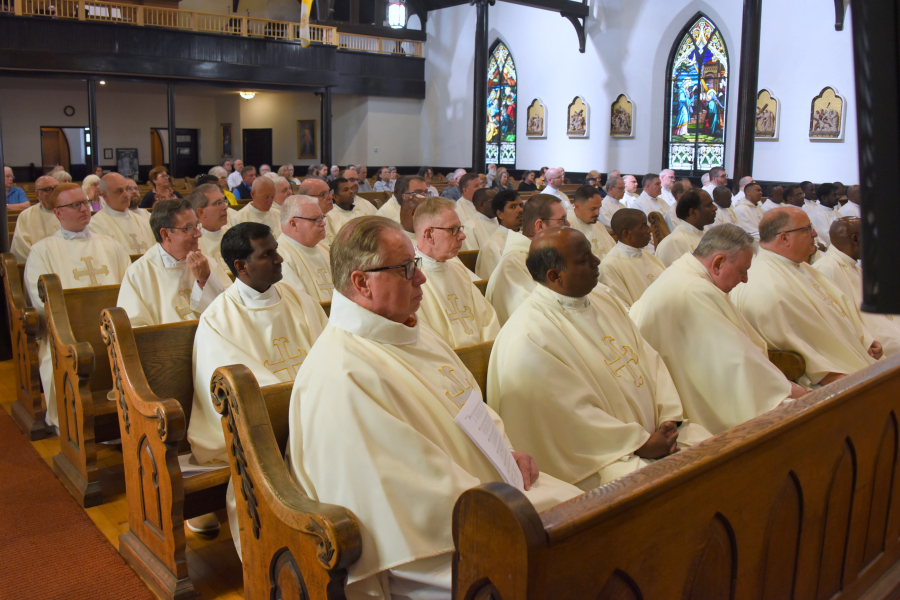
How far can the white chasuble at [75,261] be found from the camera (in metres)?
4.82

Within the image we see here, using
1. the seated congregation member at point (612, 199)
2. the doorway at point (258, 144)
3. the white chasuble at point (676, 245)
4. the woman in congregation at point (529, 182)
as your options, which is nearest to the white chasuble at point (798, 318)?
the white chasuble at point (676, 245)

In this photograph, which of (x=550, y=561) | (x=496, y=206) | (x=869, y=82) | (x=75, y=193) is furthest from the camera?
(x=496, y=206)

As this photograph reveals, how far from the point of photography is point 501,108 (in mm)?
21875

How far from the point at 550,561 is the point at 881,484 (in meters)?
1.84

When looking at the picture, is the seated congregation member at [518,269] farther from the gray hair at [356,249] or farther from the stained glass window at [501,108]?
the stained glass window at [501,108]

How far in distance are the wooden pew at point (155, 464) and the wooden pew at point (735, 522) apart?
1.57m

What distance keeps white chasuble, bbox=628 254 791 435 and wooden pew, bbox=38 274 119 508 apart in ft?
8.70

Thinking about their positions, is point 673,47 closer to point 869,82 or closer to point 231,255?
point 231,255

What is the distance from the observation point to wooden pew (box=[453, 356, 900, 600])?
135 cm

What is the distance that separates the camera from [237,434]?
2.03m

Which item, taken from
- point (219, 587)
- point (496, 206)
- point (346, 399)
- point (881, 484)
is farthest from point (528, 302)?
point (496, 206)

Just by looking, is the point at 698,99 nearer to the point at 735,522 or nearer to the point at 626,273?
the point at 626,273

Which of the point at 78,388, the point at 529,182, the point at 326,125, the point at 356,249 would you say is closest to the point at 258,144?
the point at 326,125

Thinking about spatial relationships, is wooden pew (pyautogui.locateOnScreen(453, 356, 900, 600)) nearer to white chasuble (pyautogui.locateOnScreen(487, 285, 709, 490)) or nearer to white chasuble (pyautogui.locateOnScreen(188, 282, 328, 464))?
white chasuble (pyautogui.locateOnScreen(487, 285, 709, 490))
